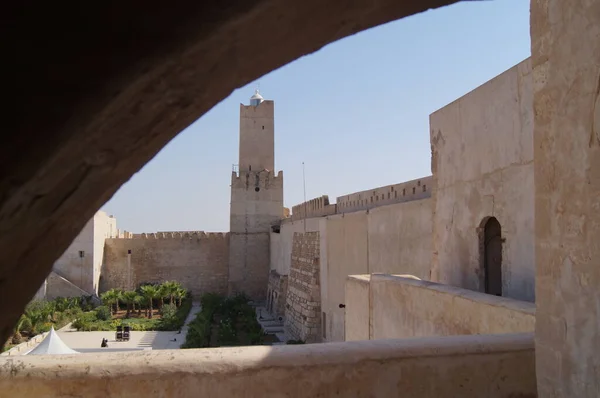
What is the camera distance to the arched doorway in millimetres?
5688

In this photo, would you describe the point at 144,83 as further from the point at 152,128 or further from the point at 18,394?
the point at 18,394

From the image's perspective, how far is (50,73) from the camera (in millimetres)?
704

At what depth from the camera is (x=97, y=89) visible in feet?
2.45

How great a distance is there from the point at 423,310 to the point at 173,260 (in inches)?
837

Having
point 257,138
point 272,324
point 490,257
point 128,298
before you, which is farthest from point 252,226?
point 490,257

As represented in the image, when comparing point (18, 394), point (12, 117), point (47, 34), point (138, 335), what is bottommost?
point (138, 335)

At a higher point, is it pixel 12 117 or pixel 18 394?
pixel 12 117

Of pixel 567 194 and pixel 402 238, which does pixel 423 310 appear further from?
pixel 402 238

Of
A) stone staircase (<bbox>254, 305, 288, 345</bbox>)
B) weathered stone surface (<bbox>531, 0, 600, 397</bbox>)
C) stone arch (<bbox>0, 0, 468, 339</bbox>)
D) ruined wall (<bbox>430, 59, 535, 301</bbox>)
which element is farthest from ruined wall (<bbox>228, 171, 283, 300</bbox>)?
stone arch (<bbox>0, 0, 468, 339</bbox>)

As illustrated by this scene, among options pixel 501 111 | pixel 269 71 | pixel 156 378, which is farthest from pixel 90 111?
pixel 501 111

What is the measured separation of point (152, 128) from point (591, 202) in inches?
90.4

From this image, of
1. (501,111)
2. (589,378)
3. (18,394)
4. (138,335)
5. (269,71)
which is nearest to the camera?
(269,71)

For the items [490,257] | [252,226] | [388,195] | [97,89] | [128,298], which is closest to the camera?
[97,89]

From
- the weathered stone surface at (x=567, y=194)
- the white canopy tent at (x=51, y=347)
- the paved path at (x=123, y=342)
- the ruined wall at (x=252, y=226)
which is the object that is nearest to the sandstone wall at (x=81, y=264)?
the paved path at (x=123, y=342)
